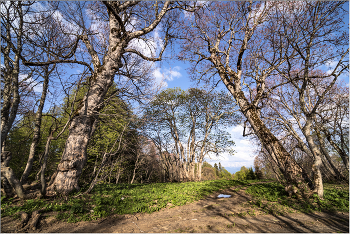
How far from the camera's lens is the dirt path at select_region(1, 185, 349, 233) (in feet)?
9.51

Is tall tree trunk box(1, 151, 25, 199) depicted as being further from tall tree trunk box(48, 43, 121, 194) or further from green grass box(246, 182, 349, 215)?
green grass box(246, 182, 349, 215)

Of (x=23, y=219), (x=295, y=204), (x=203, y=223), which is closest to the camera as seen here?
(x=23, y=219)

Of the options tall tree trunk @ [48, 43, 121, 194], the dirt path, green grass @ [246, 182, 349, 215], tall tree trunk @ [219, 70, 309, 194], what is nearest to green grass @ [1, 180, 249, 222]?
the dirt path

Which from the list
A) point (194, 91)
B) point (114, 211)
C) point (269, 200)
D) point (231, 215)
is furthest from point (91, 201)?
point (194, 91)

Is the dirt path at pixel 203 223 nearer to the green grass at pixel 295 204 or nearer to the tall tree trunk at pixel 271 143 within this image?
the green grass at pixel 295 204

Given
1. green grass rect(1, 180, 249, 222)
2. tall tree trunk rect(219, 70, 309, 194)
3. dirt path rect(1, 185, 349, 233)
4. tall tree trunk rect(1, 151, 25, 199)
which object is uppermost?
tall tree trunk rect(219, 70, 309, 194)

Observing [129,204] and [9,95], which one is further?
[9,95]

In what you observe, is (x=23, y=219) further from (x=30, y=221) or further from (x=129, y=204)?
(x=129, y=204)

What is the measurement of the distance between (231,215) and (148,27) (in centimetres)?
655

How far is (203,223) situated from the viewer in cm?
315

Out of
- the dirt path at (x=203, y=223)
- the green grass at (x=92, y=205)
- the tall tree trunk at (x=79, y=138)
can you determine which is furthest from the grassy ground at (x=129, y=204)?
the tall tree trunk at (x=79, y=138)

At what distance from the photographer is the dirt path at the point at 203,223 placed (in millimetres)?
2898

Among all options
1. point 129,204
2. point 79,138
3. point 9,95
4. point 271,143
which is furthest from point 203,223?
point 9,95

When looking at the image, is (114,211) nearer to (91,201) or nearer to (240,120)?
(91,201)
